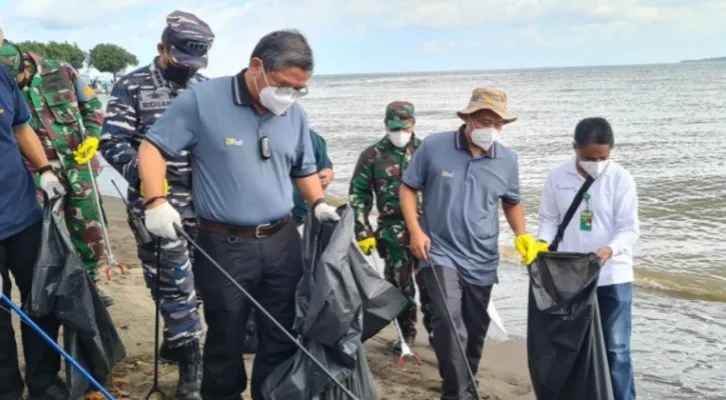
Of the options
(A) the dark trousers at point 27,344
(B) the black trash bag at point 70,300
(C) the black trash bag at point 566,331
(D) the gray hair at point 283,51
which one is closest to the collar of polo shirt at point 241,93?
(D) the gray hair at point 283,51

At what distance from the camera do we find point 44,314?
3.20 meters

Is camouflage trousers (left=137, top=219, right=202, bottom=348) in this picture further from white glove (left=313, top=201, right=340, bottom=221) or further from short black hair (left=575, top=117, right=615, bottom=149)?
short black hair (left=575, top=117, right=615, bottom=149)

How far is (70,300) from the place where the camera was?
3.20 m

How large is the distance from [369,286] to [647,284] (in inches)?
214

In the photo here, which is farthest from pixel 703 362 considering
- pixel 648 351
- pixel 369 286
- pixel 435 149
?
pixel 369 286

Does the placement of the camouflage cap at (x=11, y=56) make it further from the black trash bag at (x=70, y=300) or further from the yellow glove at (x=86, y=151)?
the black trash bag at (x=70, y=300)

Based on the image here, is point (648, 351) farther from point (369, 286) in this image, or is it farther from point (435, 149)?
point (369, 286)

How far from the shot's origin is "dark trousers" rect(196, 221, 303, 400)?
289cm

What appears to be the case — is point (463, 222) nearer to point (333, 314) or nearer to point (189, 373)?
point (333, 314)

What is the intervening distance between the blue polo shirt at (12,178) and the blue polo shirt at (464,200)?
202 centimetres

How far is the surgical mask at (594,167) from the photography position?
357cm

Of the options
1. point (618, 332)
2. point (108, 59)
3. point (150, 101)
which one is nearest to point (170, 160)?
point (150, 101)

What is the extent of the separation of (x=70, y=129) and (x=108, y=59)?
90.7 metres

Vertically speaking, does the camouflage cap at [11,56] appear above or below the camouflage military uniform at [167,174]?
above
